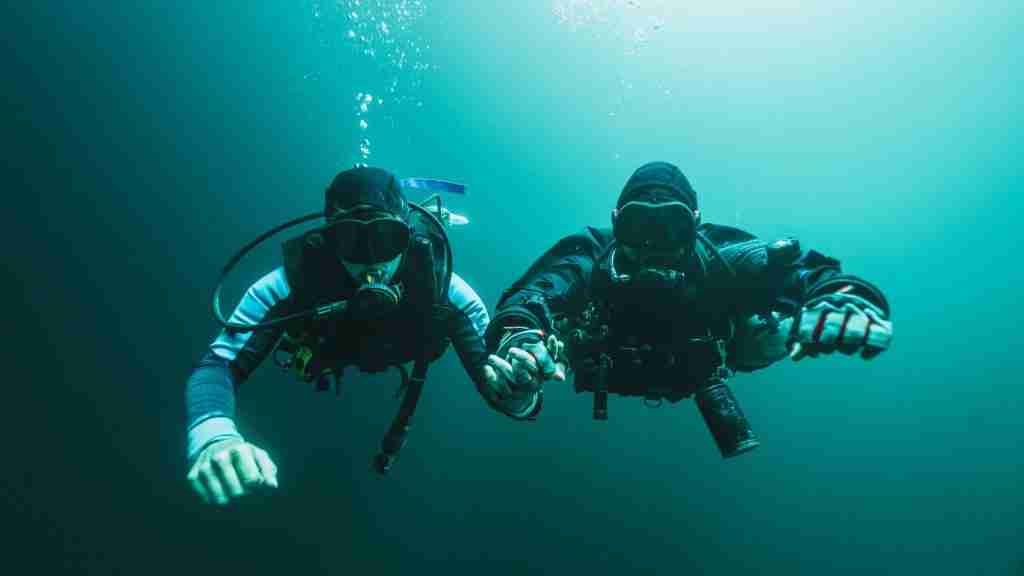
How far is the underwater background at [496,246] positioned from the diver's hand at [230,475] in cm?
1305

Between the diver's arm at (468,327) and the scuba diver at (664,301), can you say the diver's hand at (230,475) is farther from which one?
the diver's arm at (468,327)

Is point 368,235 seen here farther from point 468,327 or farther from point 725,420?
point 725,420

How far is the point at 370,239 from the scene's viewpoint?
310 centimetres

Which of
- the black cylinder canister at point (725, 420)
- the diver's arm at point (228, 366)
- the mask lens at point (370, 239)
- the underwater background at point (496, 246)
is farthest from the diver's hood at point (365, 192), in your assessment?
the underwater background at point (496, 246)

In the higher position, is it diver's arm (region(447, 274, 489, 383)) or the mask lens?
the mask lens

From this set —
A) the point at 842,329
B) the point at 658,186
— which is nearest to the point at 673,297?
the point at 658,186

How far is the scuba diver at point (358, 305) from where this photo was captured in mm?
3020

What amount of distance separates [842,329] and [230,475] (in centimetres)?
268

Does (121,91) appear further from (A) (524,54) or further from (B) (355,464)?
(B) (355,464)

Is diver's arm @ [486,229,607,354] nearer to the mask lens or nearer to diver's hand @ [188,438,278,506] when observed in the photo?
the mask lens

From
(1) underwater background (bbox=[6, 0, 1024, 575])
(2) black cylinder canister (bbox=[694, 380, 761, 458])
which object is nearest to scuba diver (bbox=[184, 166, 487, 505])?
(2) black cylinder canister (bbox=[694, 380, 761, 458])

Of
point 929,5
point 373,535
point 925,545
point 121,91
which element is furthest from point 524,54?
point 925,545

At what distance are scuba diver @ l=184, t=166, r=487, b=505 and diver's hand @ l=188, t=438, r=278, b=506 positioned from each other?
0.75 metres

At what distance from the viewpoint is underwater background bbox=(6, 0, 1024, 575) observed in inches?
552
